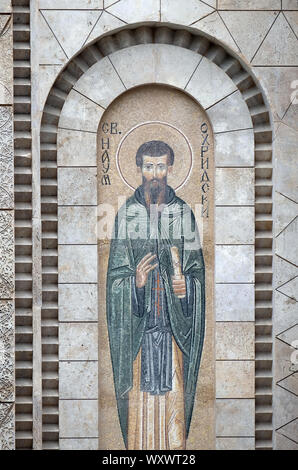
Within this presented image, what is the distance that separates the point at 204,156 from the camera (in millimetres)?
9789

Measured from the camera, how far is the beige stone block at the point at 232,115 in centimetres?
970

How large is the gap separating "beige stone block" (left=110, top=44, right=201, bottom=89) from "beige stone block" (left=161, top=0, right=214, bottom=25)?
0.30 metres

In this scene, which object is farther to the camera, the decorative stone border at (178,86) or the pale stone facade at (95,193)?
the decorative stone border at (178,86)

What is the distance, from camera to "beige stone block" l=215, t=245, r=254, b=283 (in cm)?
969

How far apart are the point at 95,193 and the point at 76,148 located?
19.6 inches

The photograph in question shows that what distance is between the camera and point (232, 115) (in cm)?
970

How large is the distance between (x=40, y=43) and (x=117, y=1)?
885 millimetres

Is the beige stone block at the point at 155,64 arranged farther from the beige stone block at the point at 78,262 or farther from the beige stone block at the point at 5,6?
the beige stone block at the point at 78,262

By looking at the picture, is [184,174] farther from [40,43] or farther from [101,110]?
[40,43]

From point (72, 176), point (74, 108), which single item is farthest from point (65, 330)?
point (74, 108)

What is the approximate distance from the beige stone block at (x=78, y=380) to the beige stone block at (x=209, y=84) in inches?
115

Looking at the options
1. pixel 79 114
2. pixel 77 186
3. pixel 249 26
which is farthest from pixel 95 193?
pixel 249 26

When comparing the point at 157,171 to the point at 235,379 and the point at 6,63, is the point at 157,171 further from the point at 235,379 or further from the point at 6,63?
the point at 235,379

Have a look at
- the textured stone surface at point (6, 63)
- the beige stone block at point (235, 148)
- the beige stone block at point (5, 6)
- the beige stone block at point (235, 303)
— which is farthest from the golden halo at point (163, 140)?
the beige stone block at point (5, 6)
